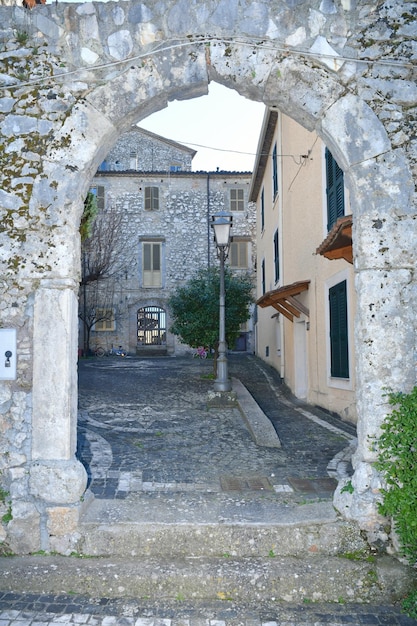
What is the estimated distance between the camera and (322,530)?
11.5 ft

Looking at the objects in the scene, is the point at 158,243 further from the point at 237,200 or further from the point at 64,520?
the point at 64,520

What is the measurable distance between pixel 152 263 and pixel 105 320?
374 cm

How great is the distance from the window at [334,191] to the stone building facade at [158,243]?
1663 centimetres

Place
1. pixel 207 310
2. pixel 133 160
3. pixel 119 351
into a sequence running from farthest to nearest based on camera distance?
pixel 133 160, pixel 119 351, pixel 207 310

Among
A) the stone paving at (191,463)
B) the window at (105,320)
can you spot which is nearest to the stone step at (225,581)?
the stone paving at (191,463)

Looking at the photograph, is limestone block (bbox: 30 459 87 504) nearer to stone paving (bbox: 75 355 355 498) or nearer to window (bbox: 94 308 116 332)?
stone paving (bbox: 75 355 355 498)

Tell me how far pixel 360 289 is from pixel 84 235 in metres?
4.34

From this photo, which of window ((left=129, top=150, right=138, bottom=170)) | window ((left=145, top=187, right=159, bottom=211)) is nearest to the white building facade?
window ((left=145, top=187, right=159, bottom=211))

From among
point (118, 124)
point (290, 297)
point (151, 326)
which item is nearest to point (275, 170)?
point (290, 297)

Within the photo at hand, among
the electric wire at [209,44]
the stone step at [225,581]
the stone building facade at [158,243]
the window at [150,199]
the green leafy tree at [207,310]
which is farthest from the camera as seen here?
the window at [150,199]

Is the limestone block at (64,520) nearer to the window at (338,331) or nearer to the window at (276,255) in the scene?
the window at (338,331)

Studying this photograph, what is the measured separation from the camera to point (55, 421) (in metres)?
3.62

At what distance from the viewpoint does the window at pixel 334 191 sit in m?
8.27

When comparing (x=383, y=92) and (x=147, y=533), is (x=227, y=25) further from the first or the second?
(x=147, y=533)
